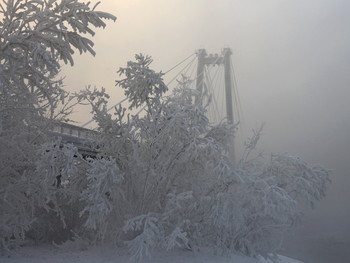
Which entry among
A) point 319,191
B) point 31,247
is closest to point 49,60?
point 31,247

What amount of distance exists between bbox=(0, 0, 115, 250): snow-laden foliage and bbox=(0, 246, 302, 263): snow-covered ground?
0.63 metres

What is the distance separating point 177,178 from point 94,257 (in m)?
2.45

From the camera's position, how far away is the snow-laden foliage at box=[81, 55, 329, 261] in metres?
8.79

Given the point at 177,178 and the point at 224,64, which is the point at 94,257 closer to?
the point at 177,178

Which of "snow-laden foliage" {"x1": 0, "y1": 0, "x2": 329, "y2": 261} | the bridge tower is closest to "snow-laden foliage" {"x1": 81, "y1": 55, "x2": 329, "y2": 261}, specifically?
"snow-laden foliage" {"x1": 0, "y1": 0, "x2": 329, "y2": 261}

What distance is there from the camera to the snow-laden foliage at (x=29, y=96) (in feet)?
24.5

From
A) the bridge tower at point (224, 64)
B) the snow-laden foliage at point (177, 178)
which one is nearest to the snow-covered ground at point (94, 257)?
the snow-laden foliage at point (177, 178)

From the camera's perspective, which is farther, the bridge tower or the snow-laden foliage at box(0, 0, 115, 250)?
the bridge tower

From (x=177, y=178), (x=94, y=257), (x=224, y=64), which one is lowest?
(x=94, y=257)

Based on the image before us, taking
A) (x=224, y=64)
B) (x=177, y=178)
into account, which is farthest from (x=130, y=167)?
(x=224, y=64)

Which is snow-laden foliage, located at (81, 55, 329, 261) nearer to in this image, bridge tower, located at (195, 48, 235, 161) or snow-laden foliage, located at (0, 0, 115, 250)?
snow-laden foliage, located at (0, 0, 115, 250)

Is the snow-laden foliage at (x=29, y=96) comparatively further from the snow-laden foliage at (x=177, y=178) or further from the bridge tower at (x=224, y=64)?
the bridge tower at (x=224, y=64)

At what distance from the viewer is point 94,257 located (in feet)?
29.4

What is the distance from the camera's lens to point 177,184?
9797mm
